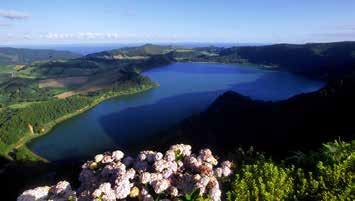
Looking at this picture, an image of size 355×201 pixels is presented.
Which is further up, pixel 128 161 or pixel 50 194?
pixel 128 161

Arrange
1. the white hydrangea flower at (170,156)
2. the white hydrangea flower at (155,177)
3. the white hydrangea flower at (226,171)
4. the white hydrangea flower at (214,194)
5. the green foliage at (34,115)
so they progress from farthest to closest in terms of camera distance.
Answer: the green foliage at (34,115) < the white hydrangea flower at (226,171) < the white hydrangea flower at (170,156) < the white hydrangea flower at (155,177) < the white hydrangea flower at (214,194)

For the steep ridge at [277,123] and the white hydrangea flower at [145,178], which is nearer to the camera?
the white hydrangea flower at [145,178]

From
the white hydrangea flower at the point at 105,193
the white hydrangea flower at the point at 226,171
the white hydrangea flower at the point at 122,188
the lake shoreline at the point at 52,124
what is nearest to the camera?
the white hydrangea flower at the point at 105,193

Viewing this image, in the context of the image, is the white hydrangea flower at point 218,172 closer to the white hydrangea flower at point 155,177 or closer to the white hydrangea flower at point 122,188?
the white hydrangea flower at point 155,177

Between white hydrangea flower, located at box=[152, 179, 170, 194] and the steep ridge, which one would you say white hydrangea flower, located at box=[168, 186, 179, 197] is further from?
the steep ridge

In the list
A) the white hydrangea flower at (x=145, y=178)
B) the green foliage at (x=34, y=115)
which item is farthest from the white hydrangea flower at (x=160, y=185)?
the green foliage at (x=34, y=115)

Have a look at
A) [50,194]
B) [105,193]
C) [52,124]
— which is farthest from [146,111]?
[105,193]

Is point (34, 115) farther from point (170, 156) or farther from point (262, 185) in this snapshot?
point (262, 185)
